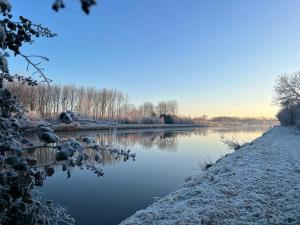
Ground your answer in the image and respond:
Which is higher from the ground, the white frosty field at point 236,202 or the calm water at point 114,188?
the white frosty field at point 236,202

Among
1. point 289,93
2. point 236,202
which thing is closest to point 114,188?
point 236,202

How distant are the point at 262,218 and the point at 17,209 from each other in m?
4.51

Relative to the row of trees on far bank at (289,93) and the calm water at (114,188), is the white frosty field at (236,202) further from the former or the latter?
the row of trees on far bank at (289,93)

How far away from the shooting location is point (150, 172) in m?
15.9

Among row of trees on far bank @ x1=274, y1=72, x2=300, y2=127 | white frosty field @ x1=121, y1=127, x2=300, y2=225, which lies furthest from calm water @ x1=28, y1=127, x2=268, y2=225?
row of trees on far bank @ x1=274, y1=72, x2=300, y2=127

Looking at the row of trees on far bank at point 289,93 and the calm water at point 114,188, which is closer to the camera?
the calm water at point 114,188

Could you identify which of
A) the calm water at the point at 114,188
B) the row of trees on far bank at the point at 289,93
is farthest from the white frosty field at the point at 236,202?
the row of trees on far bank at the point at 289,93

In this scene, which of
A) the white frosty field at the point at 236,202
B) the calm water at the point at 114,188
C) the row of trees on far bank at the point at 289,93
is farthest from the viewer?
the row of trees on far bank at the point at 289,93

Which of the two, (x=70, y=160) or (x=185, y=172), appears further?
(x=185, y=172)

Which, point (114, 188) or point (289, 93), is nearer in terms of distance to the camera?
point (114, 188)

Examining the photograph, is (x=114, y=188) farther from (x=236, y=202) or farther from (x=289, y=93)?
(x=289, y=93)

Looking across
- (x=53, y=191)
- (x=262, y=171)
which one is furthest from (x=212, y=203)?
(x=53, y=191)

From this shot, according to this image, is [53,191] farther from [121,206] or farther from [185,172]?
[185,172]

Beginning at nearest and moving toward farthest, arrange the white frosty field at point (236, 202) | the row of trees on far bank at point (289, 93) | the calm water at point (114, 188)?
the white frosty field at point (236, 202) → the calm water at point (114, 188) → the row of trees on far bank at point (289, 93)
